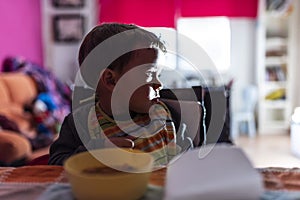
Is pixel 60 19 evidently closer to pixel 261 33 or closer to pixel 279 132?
pixel 261 33

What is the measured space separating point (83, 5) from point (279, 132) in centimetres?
270

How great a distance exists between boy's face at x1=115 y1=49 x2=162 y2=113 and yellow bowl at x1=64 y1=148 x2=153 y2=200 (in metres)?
0.25

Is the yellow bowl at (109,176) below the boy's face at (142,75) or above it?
below

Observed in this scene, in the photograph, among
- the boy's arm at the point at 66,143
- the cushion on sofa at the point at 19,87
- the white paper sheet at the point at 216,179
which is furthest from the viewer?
the cushion on sofa at the point at 19,87

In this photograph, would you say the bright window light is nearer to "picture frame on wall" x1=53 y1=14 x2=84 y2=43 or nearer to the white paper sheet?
"picture frame on wall" x1=53 y1=14 x2=84 y2=43

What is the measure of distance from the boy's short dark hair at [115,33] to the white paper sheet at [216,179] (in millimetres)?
360

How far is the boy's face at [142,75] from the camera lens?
822mm

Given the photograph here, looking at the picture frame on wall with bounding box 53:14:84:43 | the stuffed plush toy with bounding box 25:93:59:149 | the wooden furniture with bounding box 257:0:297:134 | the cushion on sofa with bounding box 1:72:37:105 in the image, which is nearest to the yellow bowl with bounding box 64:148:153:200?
the stuffed plush toy with bounding box 25:93:59:149

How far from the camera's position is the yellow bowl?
19.8 inches

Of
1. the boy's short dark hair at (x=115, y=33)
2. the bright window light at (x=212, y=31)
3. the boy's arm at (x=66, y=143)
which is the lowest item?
the boy's arm at (x=66, y=143)

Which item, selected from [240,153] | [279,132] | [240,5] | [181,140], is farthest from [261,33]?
[240,153]

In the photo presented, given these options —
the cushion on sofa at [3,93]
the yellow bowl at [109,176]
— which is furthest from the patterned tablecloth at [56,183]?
the cushion on sofa at [3,93]

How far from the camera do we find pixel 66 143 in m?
0.84

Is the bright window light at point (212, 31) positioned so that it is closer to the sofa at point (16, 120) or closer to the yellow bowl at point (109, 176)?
the sofa at point (16, 120)
